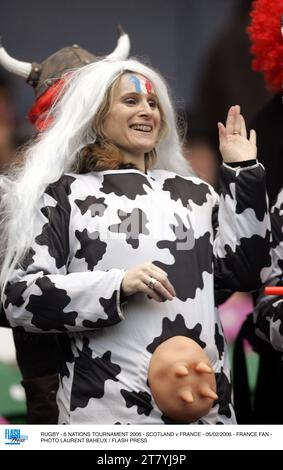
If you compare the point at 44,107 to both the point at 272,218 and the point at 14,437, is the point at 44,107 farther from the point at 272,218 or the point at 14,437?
the point at 14,437

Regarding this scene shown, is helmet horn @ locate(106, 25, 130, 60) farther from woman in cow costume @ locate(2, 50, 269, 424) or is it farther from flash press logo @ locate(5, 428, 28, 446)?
flash press logo @ locate(5, 428, 28, 446)

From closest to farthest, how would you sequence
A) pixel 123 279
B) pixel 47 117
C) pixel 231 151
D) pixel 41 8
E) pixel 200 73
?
pixel 123 279 → pixel 231 151 → pixel 47 117 → pixel 41 8 → pixel 200 73

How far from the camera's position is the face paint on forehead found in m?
2.00

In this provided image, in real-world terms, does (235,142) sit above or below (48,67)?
below

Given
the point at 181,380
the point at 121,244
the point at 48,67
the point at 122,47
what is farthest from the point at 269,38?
the point at 181,380

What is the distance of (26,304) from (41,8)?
33.5 inches

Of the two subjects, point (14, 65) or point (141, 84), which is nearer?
point (141, 84)

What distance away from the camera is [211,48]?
2721 millimetres

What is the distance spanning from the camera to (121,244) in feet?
6.17

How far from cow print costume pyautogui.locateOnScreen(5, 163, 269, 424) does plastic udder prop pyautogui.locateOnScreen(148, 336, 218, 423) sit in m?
0.03

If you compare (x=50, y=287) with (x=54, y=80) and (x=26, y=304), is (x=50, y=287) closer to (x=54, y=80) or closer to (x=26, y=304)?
(x=26, y=304)

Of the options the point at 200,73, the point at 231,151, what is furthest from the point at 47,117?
the point at 200,73

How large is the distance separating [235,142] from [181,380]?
18.9 inches
